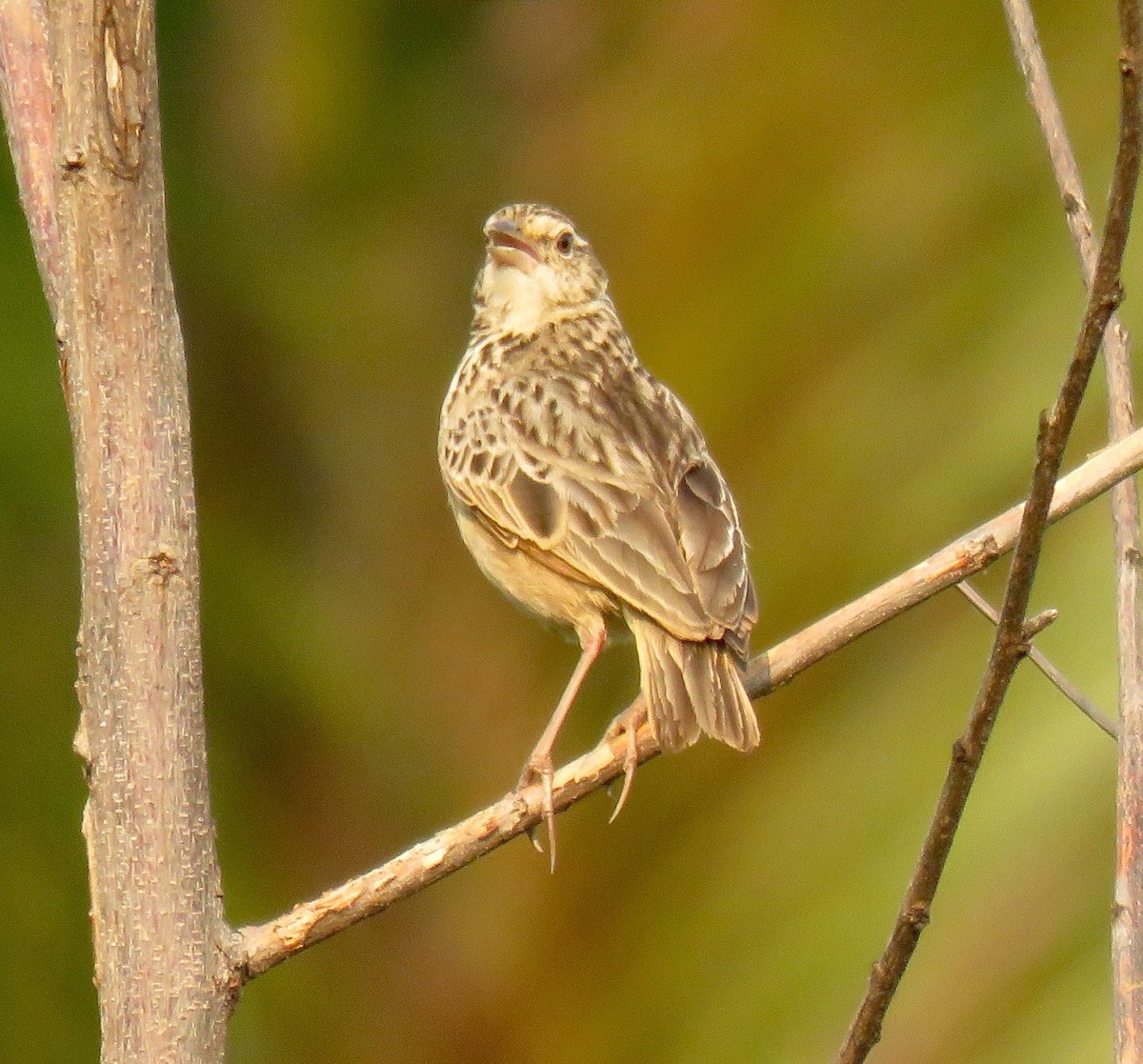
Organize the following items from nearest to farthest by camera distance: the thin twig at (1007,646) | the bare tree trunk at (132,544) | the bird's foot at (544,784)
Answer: the thin twig at (1007,646), the bare tree trunk at (132,544), the bird's foot at (544,784)

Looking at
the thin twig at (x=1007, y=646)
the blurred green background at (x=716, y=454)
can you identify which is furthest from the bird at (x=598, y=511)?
the thin twig at (x=1007, y=646)

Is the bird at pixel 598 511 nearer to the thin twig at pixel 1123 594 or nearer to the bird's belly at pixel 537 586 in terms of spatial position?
the bird's belly at pixel 537 586

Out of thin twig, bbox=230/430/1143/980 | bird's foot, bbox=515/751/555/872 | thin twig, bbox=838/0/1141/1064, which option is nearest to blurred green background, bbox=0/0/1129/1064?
bird's foot, bbox=515/751/555/872

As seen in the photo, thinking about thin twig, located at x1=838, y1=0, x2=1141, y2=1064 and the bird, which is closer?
thin twig, located at x1=838, y1=0, x2=1141, y2=1064

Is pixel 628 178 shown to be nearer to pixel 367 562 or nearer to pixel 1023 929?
pixel 367 562

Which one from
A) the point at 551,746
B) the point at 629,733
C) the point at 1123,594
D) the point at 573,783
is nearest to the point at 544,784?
the point at 573,783

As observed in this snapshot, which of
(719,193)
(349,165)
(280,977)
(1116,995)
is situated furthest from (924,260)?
(1116,995)

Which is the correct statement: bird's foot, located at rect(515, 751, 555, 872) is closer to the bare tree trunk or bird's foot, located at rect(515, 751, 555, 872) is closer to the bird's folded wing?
the bird's folded wing

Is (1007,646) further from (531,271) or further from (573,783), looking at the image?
(531,271)
